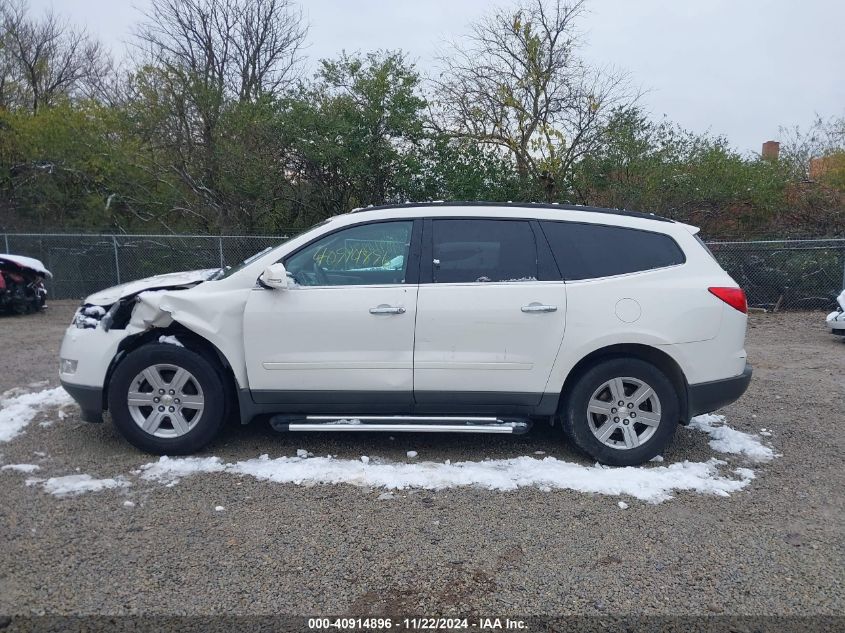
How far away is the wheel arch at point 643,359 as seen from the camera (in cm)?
446

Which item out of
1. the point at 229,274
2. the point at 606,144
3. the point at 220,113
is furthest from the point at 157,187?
the point at 229,274

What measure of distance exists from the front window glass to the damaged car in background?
32.1 ft

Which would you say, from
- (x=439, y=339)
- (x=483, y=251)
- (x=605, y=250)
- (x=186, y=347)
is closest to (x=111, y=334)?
(x=186, y=347)

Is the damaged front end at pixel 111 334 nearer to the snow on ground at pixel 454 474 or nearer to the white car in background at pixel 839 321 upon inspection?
the snow on ground at pixel 454 474

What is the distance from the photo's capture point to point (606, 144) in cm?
1465

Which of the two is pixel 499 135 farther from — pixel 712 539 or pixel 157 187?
pixel 712 539

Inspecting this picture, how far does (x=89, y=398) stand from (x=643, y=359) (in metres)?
3.95

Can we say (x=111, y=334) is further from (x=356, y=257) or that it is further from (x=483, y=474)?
(x=483, y=474)

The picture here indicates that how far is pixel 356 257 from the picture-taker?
457cm

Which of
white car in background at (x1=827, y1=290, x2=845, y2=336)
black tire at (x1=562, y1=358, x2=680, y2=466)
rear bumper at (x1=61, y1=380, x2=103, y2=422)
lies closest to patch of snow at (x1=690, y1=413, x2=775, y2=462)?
black tire at (x1=562, y1=358, x2=680, y2=466)

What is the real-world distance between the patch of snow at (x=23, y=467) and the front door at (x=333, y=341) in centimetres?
154

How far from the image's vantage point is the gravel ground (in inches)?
115

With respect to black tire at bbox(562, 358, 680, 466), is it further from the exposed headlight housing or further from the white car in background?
the white car in background

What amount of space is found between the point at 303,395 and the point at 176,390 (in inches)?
35.7
